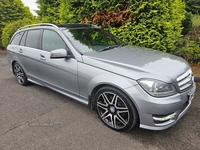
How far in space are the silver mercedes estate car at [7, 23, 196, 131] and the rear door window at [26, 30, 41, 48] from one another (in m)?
0.02

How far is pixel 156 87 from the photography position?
2143 millimetres

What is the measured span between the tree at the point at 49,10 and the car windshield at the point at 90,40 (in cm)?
517

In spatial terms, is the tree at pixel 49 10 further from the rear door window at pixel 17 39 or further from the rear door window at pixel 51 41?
the rear door window at pixel 51 41

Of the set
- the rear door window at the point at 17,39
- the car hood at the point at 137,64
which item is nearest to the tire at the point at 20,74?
the rear door window at the point at 17,39

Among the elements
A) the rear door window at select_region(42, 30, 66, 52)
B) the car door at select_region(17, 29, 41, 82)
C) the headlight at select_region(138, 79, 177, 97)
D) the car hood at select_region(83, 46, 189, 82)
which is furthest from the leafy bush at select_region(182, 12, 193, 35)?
the car door at select_region(17, 29, 41, 82)

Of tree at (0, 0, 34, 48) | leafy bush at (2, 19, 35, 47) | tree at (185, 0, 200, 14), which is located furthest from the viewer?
tree at (0, 0, 34, 48)

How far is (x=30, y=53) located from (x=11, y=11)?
843cm

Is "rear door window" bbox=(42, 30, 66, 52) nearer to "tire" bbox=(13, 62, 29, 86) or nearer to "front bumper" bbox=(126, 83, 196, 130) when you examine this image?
"tire" bbox=(13, 62, 29, 86)

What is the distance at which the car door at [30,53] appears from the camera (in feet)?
11.8

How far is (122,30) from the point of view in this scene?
16.3 ft

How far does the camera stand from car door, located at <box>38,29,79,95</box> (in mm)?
2865

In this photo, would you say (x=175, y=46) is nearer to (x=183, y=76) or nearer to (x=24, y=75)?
(x=183, y=76)

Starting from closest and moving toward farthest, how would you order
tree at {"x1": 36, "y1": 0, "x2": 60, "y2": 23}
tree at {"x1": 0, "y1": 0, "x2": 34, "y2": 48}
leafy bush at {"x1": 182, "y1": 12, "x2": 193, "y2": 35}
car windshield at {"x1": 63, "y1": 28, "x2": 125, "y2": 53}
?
1. car windshield at {"x1": 63, "y1": 28, "x2": 125, "y2": 53}
2. leafy bush at {"x1": 182, "y1": 12, "x2": 193, "y2": 35}
3. tree at {"x1": 36, "y1": 0, "x2": 60, "y2": 23}
4. tree at {"x1": 0, "y1": 0, "x2": 34, "y2": 48}

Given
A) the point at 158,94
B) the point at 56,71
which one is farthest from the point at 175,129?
the point at 56,71
